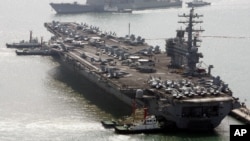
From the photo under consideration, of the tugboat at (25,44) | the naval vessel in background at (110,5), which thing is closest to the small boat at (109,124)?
the tugboat at (25,44)

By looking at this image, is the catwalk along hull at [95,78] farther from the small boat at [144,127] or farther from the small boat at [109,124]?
the small boat at [144,127]

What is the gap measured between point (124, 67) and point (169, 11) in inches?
4444

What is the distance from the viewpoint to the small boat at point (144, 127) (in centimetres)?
4947

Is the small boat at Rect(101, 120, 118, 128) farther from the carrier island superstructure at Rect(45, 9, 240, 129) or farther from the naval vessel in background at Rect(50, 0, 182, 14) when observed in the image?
the naval vessel in background at Rect(50, 0, 182, 14)

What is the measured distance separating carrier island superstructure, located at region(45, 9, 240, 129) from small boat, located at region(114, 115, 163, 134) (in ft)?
5.18

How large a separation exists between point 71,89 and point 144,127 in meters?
19.4

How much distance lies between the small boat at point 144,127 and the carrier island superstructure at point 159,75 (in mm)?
1578

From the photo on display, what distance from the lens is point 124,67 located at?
70.0 metres

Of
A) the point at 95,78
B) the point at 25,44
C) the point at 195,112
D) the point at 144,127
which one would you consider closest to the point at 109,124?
the point at 144,127

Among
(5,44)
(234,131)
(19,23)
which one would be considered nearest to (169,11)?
(19,23)

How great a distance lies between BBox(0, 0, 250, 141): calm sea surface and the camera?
49.4 metres

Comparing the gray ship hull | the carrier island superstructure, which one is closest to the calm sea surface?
the gray ship hull

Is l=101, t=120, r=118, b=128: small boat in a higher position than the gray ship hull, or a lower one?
lower

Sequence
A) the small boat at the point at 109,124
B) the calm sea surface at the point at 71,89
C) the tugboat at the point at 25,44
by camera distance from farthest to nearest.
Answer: the tugboat at the point at 25,44, the small boat at the point at 109,124, the calm sea surface at the point at 71,89
